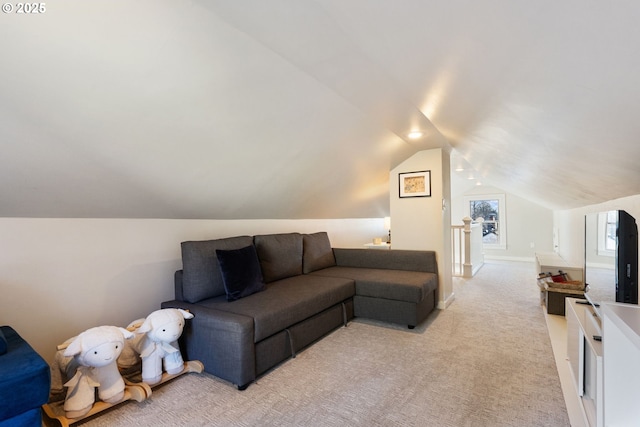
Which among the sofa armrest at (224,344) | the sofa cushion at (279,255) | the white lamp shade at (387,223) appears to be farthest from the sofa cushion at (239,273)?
the white lamp shade at (387,223)

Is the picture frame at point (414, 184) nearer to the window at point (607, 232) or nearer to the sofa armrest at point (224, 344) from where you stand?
the window at point (607, 232)

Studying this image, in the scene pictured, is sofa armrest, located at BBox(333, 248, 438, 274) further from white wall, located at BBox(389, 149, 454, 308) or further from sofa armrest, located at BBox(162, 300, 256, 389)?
sofa armrest, located at BBox(162, 300, 256, 389)

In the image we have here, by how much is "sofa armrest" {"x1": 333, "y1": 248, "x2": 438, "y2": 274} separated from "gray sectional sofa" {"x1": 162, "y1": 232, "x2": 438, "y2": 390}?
0.04 ft

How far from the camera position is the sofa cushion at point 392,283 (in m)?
2.92

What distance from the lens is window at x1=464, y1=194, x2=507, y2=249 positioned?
26.0 ft

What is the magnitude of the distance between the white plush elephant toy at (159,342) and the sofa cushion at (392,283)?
5.90ft

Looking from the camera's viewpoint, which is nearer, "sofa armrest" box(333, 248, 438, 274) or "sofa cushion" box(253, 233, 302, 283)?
"sofa cushion" box(253, 233, 302, 283)

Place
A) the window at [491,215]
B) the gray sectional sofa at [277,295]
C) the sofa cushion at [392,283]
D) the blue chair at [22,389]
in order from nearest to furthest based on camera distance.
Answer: the blue chair at [22,389] → the gray sectional sofa at [277,295] → the sofa cushion at [392,283] → the window at [491,215]

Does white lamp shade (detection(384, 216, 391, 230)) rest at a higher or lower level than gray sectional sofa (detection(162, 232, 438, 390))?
higher

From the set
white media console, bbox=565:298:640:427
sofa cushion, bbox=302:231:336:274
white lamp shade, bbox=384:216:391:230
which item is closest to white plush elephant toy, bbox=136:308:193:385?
sofa cushion, bbox=302:231:336:274

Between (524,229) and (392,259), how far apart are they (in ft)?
19.3

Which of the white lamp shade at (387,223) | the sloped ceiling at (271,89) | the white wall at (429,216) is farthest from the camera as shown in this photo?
the white lamp shade at (387,223)

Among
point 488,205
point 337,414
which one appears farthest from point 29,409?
point 488,205

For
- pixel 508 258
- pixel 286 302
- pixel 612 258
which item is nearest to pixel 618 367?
pixel 612 258
